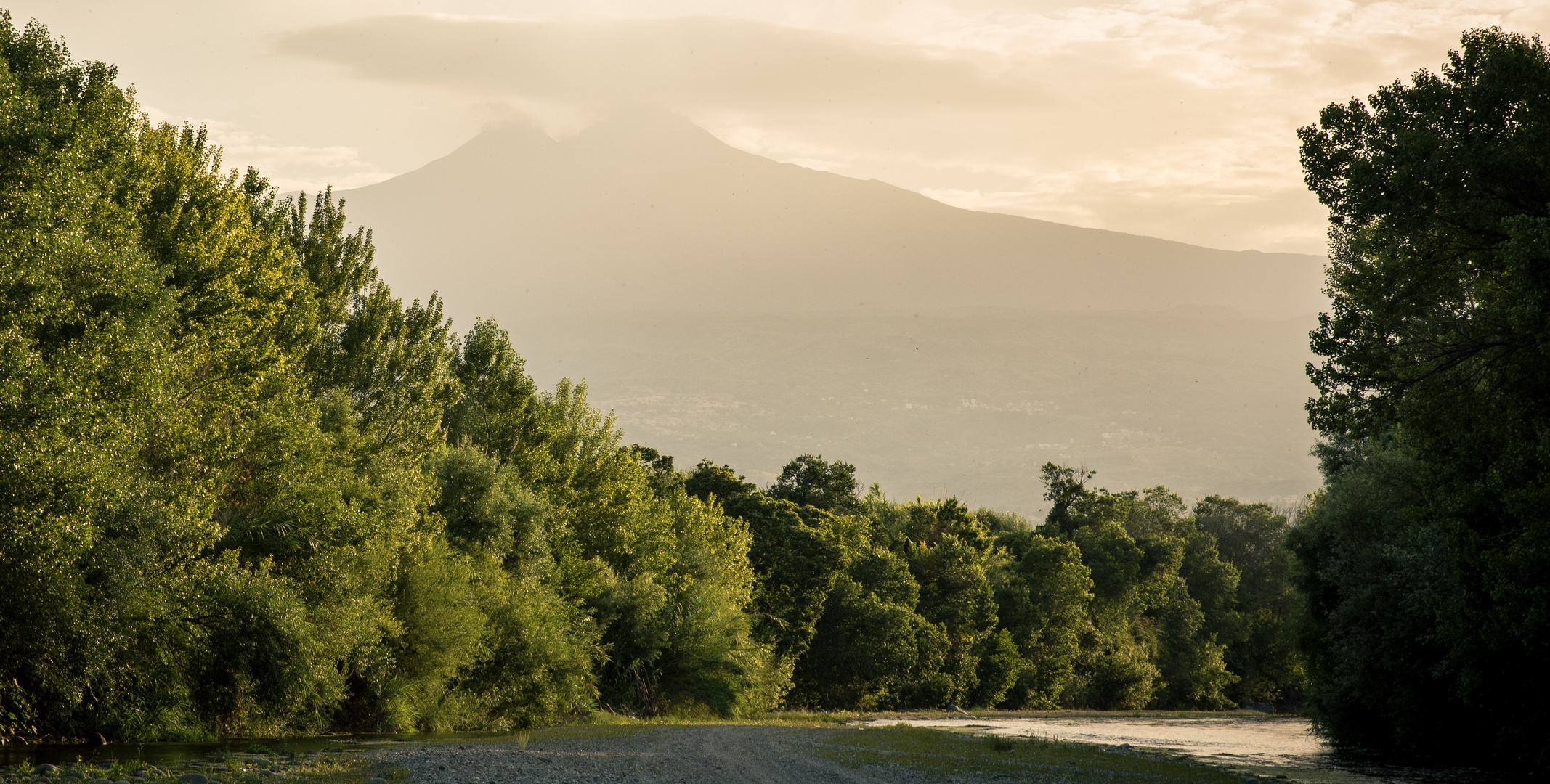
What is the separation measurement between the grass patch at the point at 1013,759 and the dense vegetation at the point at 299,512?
15.9 meters

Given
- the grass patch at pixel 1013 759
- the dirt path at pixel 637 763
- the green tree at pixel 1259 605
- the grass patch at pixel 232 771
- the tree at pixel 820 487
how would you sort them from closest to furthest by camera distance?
the grass patch at pixel 232 771
the dirt path at pixel 637 763
the grass patch at pixel 1013 759
the tree at pixel 820 487
the green tree at pixel 1259 605

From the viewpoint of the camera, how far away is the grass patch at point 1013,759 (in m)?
30.3

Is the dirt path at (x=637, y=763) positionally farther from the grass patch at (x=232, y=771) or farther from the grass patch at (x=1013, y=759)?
the grass patch at (x=1013, y=759)

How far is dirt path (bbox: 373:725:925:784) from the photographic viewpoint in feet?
78.4

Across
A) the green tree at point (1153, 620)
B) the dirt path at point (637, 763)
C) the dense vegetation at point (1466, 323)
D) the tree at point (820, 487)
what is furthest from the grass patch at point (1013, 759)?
the green tree at point (1153, 620)

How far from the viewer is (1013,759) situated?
35281mm

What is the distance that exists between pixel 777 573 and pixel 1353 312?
6836cm

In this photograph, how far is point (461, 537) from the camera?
48.0 meters

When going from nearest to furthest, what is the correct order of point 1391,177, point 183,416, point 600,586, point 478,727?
point 1391,177 → point 183,416 → point 478,727 → point 600,586

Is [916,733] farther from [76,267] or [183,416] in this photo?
[76,267]

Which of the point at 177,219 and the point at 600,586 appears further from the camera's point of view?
the point at 600,586

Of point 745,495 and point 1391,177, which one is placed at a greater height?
point 1391,177

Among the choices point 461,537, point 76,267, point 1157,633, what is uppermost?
point 76,267

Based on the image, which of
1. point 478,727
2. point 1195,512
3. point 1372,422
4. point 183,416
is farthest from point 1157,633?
point 183,416
